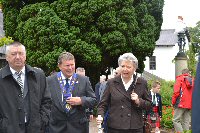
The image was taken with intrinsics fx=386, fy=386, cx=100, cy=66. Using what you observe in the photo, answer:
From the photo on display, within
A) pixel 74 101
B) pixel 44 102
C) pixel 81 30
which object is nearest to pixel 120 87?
pixel 74 101

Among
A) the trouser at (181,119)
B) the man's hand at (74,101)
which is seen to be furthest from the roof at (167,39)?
the man's hand at (74,101)

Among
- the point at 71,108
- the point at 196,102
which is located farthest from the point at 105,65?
the point at 196,102

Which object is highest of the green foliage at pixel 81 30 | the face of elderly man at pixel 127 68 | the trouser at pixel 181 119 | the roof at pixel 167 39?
the roof at pixel 167 39

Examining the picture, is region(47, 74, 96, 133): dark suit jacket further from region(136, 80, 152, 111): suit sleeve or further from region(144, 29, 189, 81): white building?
region(144, 29, 189, 81): white building

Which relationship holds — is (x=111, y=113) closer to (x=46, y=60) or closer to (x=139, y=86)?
A: (x=139, y=86)

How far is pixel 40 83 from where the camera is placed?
5.04 metres

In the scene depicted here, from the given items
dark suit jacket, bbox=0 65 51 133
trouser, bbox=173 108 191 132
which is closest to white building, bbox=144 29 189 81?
trouser, bbox=173 108 191 132

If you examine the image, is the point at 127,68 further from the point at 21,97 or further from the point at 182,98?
the point at 182,98

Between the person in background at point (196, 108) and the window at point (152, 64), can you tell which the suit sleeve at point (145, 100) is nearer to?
the person in background at point (196, 108)

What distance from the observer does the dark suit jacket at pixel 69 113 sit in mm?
5844

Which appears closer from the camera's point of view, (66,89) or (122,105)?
(122,105)

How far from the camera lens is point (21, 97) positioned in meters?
4.76

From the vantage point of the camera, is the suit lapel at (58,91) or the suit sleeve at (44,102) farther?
the suit lapel at (58,91)

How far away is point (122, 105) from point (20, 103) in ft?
5.06
